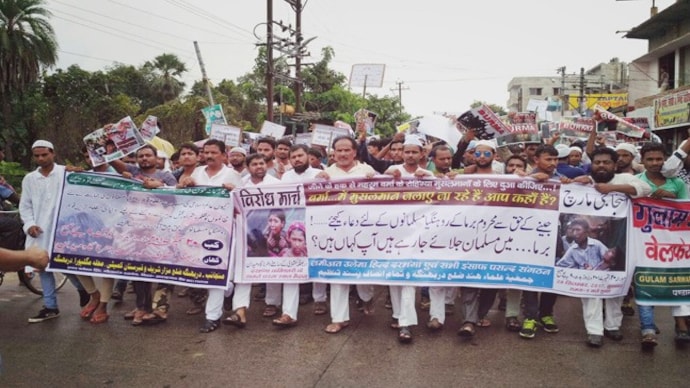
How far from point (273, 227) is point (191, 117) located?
A: 2110 centimetres

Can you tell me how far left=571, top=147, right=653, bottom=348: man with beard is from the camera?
448cm

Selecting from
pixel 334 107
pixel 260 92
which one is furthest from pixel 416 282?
pixel 260 92

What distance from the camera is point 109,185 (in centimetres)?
544

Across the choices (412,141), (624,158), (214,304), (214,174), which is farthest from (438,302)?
(624,158)

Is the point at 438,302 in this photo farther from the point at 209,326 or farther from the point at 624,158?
the point at 624,158

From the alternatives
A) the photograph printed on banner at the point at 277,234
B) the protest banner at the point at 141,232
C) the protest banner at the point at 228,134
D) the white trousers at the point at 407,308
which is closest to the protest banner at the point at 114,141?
the protest banner at the point at 141,232

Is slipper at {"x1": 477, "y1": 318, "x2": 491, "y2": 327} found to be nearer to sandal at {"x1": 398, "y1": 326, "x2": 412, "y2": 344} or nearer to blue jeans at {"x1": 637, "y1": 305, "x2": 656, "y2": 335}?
sandal at {"x1": 398, "y1": 326, "x2": 412, "y2": 344}

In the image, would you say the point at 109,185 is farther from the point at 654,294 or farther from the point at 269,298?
the point at 654,294

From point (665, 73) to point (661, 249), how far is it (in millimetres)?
25344

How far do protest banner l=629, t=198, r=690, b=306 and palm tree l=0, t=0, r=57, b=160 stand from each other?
28.4 meters

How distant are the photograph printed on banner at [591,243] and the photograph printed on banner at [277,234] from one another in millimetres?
2423

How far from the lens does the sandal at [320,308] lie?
554cm

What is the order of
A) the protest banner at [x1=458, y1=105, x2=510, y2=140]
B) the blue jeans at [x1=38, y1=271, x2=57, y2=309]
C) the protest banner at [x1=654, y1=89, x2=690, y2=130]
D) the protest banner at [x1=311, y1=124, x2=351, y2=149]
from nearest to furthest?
the blue jeans at [x1=38, y1=271, x2=57, y2=309]
the protest banner at [x1=458, y1=105, x2=510, y2=140]
the protest banner at [x1=311, y1=124, x2=351, y2=149]
the protest banner at [x1=654, y1=89, x2=690, y2=130]

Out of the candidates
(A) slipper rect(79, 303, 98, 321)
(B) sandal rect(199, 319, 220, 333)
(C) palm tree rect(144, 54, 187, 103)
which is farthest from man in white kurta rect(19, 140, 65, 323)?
(C) palm tree rect(144, 54, 187, 103)
